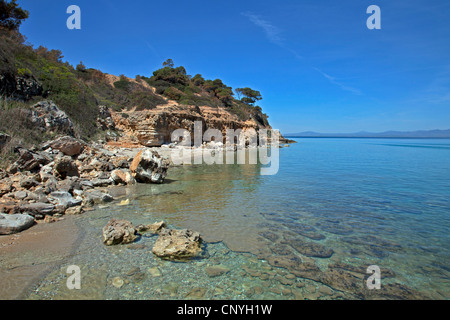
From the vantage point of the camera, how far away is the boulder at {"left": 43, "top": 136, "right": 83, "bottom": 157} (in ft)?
36.2

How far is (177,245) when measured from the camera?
15.3ft

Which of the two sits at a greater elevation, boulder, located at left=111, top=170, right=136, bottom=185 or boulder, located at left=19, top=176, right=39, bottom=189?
boulder, located at left=19, top=176, right=39, bottom=189

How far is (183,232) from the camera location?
5.11 meters

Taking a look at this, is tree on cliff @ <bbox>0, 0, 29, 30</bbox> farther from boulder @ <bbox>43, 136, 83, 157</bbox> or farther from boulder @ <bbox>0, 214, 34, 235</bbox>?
boulder @ <bbox>0, 214, 34, 235</bbox>

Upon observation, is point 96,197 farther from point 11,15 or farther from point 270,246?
point 11,15

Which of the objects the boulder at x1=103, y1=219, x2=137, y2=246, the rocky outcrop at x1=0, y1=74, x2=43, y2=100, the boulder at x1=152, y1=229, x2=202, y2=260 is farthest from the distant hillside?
the boulder at x1=152, y1=229, x2=202, y2=260

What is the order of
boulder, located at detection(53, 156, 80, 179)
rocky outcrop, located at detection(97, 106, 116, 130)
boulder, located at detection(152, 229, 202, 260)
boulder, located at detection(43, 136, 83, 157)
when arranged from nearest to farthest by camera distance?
boulder, located at detection(152, 229, 202, 260), boulder, located at detection(53, 156, 80, 179), boulder, located at detection(43, 136, 83, 157), rocky outcrop, located at detection(97, 106, 116, 130)

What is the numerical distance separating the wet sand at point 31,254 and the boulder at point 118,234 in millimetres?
635

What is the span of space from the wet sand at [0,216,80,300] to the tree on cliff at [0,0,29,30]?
23.1 meters

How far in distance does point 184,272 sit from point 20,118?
11666 mm

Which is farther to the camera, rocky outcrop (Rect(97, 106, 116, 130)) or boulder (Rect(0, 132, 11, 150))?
rocky outcrop (Rect(97, 106, 116, 130))

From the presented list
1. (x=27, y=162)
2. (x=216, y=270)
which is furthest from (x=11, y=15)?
(x=216, y=270)
